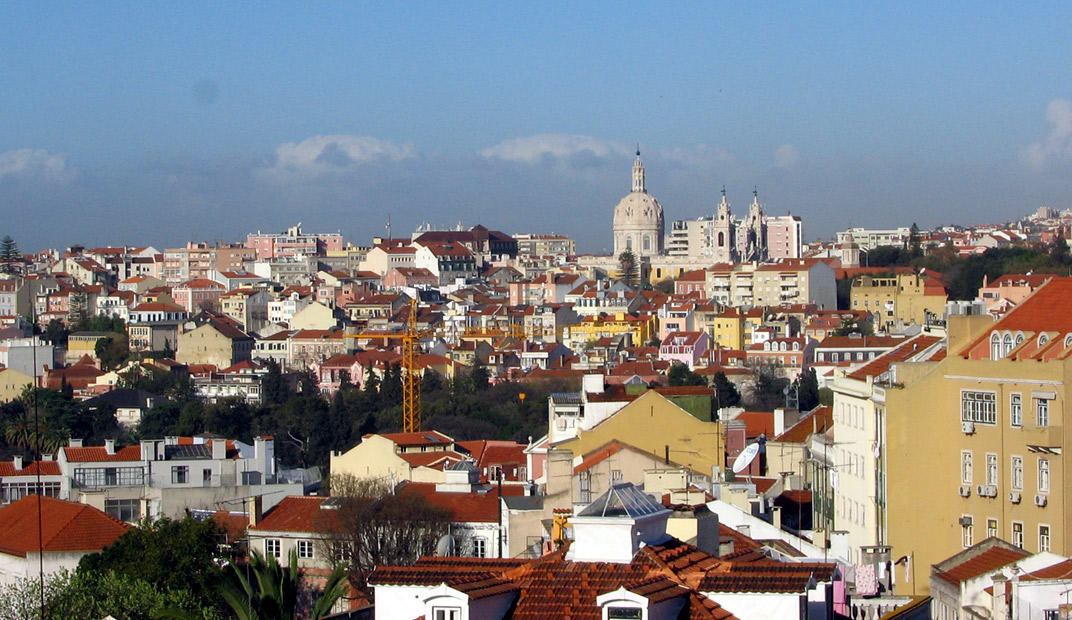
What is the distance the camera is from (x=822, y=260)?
85062 mm

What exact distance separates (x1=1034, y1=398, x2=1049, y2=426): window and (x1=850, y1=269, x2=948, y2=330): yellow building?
5332 cm

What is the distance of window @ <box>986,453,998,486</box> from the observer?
16953mm

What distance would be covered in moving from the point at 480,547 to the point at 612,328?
200 feet

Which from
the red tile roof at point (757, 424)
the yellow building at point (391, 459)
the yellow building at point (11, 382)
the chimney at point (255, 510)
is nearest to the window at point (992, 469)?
the chimney at point (255, 510)

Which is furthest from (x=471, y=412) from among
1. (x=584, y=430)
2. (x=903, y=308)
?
(x=584, y=430)

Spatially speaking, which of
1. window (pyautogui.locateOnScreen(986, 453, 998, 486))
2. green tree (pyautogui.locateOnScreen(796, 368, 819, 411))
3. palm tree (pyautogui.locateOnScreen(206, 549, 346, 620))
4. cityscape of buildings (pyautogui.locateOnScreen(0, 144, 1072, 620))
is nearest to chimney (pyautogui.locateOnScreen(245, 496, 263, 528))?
cityscape of buildings (pyautogui.locateOnScreen(0, 144, 1072, 620))

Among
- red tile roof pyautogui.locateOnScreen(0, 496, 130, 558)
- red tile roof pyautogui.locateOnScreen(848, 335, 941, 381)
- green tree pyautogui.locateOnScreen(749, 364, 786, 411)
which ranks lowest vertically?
green tree pyautogui.locateOnScreen(749, 364, 786, 411)

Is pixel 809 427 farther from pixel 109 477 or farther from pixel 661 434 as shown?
pixel 109 477

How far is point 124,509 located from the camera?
2570cm

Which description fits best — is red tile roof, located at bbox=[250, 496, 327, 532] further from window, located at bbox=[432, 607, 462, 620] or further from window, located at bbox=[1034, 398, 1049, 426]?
window, located at bbox=[432, 607, 462, 620]

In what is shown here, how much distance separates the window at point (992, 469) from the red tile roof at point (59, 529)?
27.8 feet

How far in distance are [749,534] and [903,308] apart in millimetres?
60381

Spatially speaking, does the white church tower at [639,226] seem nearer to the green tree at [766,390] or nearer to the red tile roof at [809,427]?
the green tree at [766,390]

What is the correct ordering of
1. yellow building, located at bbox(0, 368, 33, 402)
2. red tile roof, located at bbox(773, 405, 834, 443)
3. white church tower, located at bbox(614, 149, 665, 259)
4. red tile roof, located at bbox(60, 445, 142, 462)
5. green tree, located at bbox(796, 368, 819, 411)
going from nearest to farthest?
red tile roof, located at bbox(773, 405, 834, 443), red tile roof, located at bbox(60, 445, 142, 462), green tree, located at bbox(796, 368, 819, 411), yellow building, located at bbox(0, 368, 33, 402), white church tower, located at bbox(614, 149, 665, 259)
